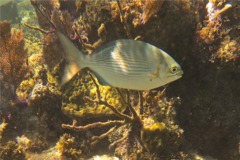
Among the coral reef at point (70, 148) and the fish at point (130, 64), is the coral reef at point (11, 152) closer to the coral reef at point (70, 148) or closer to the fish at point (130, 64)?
the coral reef at point (70, 148)

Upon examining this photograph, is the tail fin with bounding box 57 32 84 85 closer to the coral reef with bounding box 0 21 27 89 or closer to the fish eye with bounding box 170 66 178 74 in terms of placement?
the fish eye with bounding box 170 66 178 74

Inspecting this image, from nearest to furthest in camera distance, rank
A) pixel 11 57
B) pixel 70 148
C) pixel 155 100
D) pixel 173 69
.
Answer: pixel 173 69
pixel 155 100
pixel 70 148
pixel 11 57

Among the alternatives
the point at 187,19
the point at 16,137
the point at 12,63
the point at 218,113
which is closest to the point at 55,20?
the point at 12,63

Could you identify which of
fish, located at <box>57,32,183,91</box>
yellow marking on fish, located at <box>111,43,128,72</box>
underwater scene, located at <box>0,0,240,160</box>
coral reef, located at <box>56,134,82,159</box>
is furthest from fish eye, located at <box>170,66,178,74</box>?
coral reef, located at <box>56,134,82,159</box>

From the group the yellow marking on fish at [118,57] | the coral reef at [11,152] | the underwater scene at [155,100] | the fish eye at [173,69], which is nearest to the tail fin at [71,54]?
the yellow marking on fish at [118,57]

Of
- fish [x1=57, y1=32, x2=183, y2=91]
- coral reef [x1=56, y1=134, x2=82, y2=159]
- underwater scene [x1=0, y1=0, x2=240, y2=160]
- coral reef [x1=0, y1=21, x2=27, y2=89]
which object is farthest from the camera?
coral reef [x1=0, y1=21, x2=27, y2=89]

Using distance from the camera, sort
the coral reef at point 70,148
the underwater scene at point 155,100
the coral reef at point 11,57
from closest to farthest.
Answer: the underwater scene at point 155,100, the coral reef at point 70,148, the coral reef at point 11,57

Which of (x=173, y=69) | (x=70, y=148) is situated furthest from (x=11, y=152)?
(x=173, y=69)

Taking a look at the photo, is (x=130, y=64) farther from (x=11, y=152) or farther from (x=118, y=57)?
(x=11, y=152)
